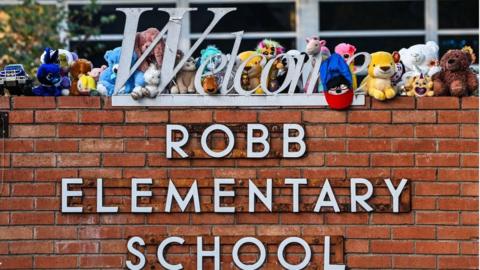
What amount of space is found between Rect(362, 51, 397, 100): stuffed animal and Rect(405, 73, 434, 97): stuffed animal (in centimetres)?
12

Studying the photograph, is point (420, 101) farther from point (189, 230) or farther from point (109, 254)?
point (109, 254)

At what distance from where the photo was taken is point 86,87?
6758 millimetres

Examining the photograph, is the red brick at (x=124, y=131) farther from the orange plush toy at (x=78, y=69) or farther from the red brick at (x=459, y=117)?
the red brick at (x=459, y=117)

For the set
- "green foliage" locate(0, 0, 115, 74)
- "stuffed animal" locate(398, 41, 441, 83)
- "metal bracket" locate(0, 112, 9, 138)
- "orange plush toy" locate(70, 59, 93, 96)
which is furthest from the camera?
"green foliage" locate(0, 0, 115, 74)

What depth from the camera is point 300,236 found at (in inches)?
262

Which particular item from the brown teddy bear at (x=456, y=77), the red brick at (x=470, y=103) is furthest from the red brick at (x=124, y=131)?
the red brick at (x=470, y=103)

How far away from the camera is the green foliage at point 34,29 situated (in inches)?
434

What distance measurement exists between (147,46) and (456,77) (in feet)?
5.93

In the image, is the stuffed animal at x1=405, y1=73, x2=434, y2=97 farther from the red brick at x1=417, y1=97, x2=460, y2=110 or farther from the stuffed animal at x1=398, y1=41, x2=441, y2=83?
the stuffed animal at x1=398, y1=41, x2=441, y2=83

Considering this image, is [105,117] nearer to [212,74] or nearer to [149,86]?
[149,86]

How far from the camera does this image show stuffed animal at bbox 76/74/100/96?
6758 millimetres

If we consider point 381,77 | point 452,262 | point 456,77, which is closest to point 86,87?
point 381,77

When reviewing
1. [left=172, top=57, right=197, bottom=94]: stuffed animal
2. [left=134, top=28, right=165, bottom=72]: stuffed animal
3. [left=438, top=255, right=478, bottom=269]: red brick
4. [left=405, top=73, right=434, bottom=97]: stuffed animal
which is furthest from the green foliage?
[left=438, top=255, right=478, bottom=269]: red brick

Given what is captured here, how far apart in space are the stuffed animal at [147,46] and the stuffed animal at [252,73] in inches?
18.0
